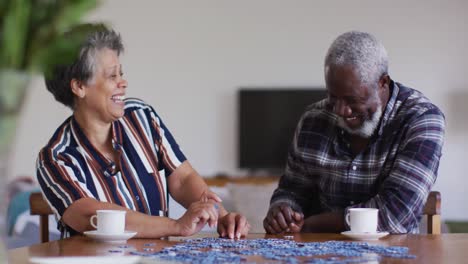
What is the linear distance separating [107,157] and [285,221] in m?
0.55

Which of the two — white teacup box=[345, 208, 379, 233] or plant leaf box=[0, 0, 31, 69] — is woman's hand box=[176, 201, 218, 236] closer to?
white teacup box=[345, 208, 379, 233]

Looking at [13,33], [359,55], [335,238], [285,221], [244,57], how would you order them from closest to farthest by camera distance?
1. [13,33]
2. [335,238]
3. [285,221]
4. [359,55]
5. [244,57]

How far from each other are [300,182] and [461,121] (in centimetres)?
494

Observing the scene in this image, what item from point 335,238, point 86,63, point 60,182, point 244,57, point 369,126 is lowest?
point 335,238

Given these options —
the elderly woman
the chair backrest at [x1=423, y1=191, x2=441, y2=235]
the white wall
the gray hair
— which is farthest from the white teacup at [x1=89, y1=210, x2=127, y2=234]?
the white wall

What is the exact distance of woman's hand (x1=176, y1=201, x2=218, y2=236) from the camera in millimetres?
2139

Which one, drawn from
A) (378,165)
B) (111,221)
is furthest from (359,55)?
(111,221)

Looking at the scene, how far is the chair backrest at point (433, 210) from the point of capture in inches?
98.1

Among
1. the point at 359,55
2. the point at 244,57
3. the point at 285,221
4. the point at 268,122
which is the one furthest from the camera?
the point at 268,122

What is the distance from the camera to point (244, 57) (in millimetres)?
7504

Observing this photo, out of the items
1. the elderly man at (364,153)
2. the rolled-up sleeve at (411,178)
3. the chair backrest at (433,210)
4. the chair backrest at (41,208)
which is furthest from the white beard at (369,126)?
the chair backrest at (41,208)

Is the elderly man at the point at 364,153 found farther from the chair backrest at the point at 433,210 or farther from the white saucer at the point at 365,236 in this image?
the white saucer at the point at 365,236

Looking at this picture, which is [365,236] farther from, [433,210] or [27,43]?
[27,43]

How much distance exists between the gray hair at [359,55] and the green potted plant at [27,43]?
1538 millimetres
